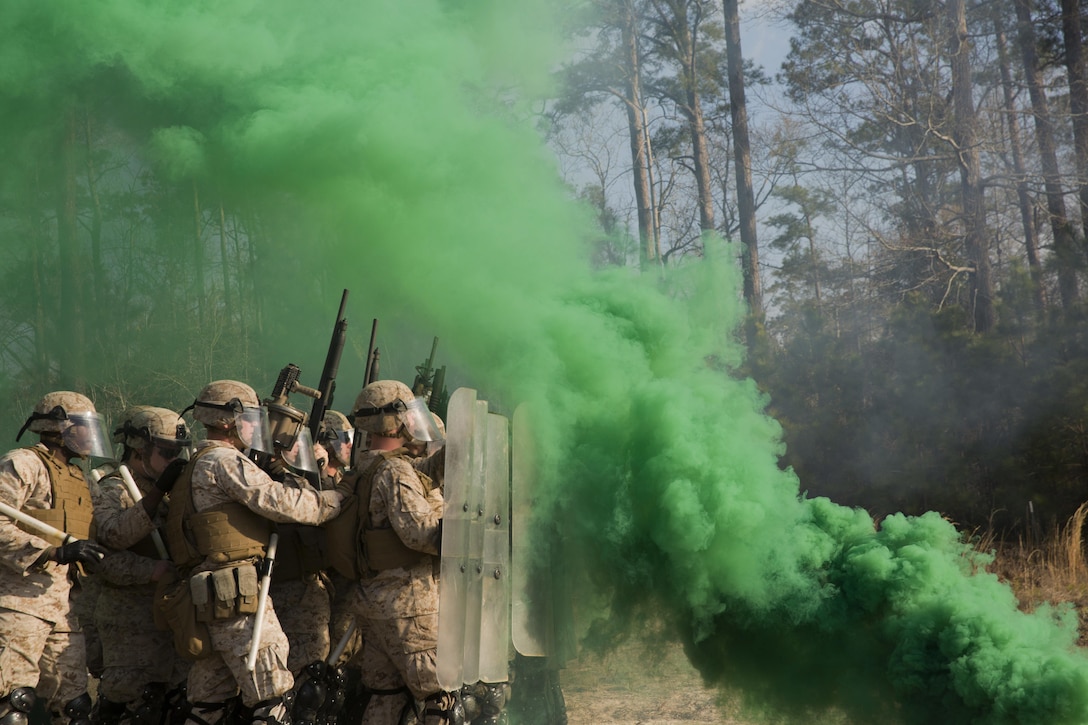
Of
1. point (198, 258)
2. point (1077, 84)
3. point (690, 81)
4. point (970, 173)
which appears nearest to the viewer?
point (198, 258)

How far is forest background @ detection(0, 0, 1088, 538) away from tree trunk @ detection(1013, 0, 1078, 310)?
1.4 inches

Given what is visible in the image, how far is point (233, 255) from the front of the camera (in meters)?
10.7

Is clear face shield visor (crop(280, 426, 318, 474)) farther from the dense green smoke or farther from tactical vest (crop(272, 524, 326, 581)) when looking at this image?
the dense green smoke

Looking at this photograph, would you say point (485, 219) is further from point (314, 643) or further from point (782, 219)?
point (782, 219)

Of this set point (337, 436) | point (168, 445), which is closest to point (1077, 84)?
point (337, 436)

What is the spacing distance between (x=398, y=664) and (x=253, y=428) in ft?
4.85

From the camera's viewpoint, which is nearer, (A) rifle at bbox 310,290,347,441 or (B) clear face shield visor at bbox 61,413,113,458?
(B) clear face shield visor at bbox 61,413,113,458

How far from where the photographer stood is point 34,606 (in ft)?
17.1

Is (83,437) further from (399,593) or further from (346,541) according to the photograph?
(399,593)

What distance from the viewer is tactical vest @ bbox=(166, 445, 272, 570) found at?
5012 mm

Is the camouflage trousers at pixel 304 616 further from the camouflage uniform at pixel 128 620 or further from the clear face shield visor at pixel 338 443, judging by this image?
the clear face shield visor at pixel 338 443

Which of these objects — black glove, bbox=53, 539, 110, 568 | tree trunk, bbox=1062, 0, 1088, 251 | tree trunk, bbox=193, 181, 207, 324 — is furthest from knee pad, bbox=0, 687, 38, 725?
tree trunk, bbox=1062, 0, 1088, 251

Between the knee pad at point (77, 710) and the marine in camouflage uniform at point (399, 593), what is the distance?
1.54 m

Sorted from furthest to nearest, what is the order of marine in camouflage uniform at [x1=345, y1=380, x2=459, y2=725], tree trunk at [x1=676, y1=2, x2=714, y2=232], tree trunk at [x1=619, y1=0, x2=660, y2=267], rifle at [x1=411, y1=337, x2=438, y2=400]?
tree trunk at [x1=676, y1=2, x2=714, y2=232] < tree trunk at [x1=619, y1=0, x2=660, y2=267] < rifle at [x1=411, y1=337, x2=438, y2=400] < marine in camouflage uniform at [x1=345, y1=380, x2=459, y2=725]
